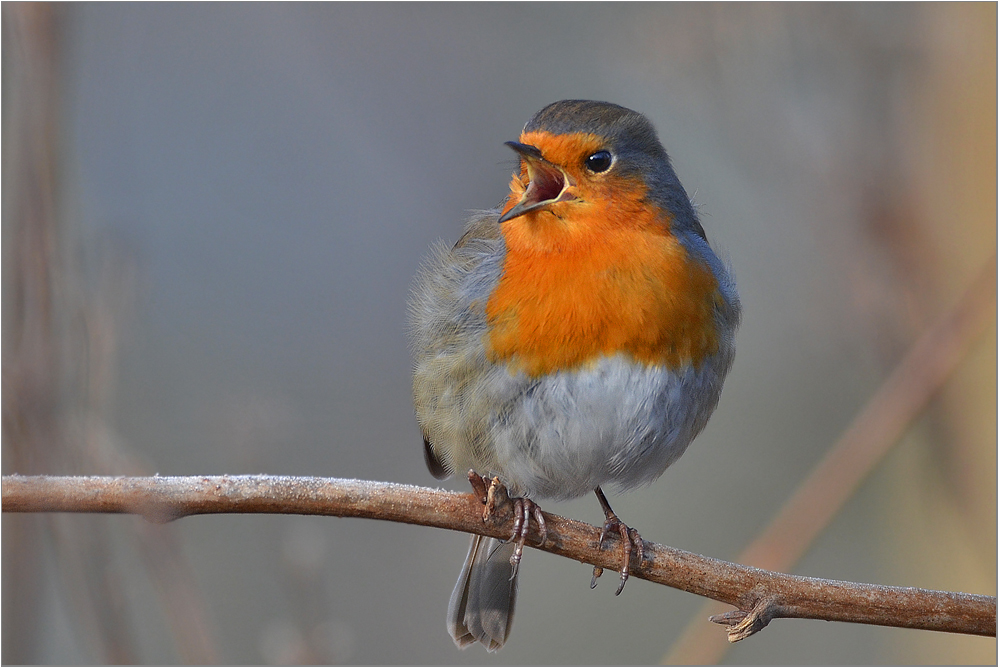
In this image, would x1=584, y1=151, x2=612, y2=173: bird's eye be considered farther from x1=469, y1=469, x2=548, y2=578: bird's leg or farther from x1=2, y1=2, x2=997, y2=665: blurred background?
x1=469, y1=469, x2=548, y2=578: bird's leg

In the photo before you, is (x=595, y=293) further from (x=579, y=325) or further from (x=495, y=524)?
(x=495, y=524)

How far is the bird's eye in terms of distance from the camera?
2.82m

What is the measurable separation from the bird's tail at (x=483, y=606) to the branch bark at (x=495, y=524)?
923 millimetres

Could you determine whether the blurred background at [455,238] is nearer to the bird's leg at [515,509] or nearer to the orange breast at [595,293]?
the orange breast at [595,293]

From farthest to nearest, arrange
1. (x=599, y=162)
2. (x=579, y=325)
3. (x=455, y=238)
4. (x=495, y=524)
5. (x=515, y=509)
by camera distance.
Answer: (x=455, y=238) → (x=599, y=162) → (x=579, y=325) → (x=515, y=509) → (x=495, y=524)

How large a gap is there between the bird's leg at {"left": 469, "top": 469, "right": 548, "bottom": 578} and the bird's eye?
1037 millimetres

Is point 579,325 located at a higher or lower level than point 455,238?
higher

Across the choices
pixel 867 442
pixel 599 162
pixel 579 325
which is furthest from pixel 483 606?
pixel 599 162

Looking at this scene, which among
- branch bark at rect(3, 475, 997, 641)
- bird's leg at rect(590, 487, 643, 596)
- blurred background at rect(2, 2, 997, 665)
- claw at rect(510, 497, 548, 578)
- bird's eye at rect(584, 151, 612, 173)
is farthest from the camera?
blurred background at rect(2, 2, 997, 665)

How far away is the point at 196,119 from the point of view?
5.30 m

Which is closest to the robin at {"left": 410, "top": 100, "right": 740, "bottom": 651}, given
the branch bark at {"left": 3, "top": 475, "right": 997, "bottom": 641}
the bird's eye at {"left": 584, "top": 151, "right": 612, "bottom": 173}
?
the bird's eye at {"left": 584, "top": 151, "right": 612, "bottom": 173}

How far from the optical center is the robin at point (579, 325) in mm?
2691

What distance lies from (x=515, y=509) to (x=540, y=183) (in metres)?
1.04

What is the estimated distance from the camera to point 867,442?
3.39 m
